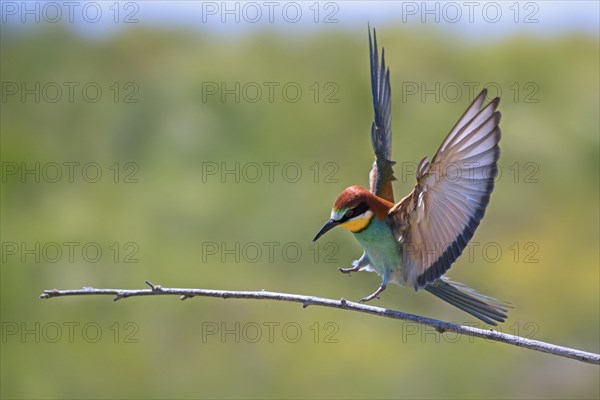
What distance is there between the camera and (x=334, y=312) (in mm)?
4734

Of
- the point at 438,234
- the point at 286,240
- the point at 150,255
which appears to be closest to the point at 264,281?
the point at 286,240

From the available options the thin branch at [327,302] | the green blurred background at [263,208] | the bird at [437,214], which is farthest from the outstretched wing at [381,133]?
the green blurred background at [263,208]

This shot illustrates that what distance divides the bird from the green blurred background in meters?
2.14

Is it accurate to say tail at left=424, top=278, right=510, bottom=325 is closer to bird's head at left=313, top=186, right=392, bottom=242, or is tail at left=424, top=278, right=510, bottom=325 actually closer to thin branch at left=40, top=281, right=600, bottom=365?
bird's head at left=313, top=186, right=392, bottom=242

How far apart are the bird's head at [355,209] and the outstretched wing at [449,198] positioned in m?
0.06

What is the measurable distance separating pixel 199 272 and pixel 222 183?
0.90m

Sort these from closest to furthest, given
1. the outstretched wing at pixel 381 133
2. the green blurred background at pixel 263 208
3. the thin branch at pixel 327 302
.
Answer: the thin branch at pixel 327 302 → the outstretched wing at pixel 381 133 → the green blurred background at pixel 263 208

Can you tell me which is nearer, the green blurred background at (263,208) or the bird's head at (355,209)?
the bird's head at (355,209)

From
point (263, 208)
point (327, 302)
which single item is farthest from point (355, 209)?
point (263, 208)

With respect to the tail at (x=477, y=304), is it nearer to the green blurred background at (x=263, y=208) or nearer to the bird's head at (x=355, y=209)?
the bird's head at (x=355, y=209)

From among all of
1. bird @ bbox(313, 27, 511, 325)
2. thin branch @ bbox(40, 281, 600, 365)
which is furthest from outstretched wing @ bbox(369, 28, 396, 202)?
thin branch @ bbox(40, 281, 600, 365)

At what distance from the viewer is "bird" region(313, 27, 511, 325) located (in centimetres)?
203

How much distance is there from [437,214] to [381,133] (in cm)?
60

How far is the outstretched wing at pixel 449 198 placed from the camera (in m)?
Result: 2.02
